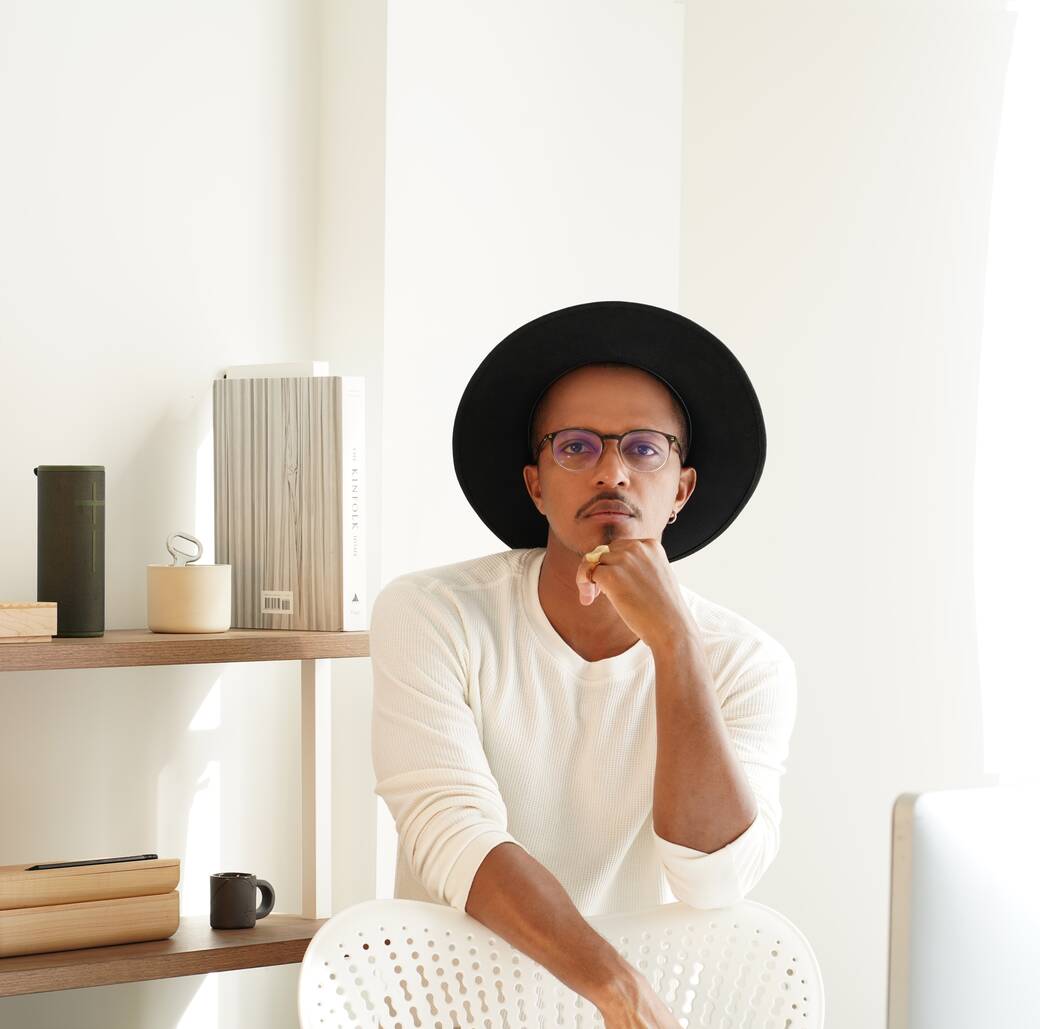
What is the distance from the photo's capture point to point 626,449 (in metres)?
1.60

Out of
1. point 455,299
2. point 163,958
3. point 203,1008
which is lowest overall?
point 203,1008

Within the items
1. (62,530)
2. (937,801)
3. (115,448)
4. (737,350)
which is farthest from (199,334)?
(937,801)

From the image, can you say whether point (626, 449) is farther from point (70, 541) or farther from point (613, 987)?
point (70, 541)

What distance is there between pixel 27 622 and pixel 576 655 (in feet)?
2.35

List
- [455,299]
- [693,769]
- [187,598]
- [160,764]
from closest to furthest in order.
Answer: [693,769] < [187,598] < [160,764] < [455,299]

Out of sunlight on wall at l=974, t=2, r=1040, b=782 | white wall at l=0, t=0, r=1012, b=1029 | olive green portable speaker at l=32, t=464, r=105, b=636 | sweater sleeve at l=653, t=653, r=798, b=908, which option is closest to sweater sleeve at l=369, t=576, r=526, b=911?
sweater sleeve at l=653, t=653, r=798, b=908

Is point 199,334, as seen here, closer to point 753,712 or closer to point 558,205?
point 558,205

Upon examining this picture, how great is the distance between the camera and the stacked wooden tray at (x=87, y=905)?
1.69 metres

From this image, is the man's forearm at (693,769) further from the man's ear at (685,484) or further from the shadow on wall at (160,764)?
the shadow on wall at (160,764)

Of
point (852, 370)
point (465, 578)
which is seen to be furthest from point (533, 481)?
point (852, 370)

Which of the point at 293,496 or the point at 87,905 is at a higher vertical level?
the point at 293,496

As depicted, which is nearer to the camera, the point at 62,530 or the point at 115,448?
the point at 62,530

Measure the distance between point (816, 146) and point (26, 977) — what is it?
1.99m

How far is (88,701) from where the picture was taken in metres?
1.99
